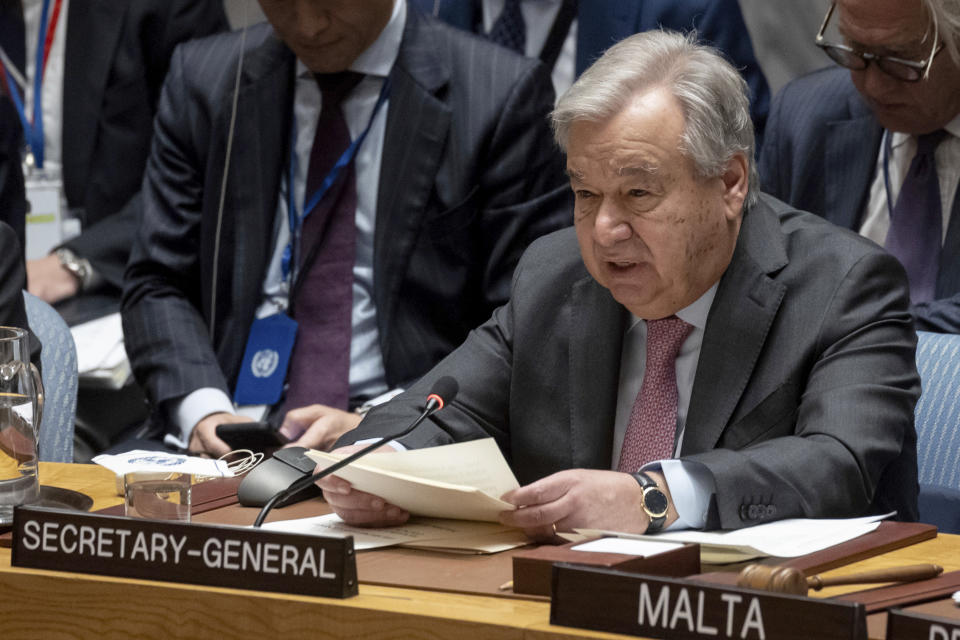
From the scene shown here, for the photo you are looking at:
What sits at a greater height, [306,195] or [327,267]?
[306,195]

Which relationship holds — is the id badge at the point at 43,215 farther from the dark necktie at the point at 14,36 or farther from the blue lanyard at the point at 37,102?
the dark necktie at the point at 14,36

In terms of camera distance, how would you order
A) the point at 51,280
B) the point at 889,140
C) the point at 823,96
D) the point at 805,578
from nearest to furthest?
1. the point at 805,578
2. the point at 889,140
3. the point at 823,96
4. the point at 51,280

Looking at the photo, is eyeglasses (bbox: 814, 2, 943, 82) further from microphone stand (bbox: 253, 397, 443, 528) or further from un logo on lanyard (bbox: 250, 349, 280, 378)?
microphone stand (bbox: 253, 397, 443, 528)

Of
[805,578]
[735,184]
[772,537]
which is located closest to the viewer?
[805,578]

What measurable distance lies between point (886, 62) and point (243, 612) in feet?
6.79

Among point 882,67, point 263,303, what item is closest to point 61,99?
point 263,303

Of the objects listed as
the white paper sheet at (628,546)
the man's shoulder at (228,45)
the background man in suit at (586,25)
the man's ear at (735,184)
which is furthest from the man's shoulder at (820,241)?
the man's shoulder at (228,45)

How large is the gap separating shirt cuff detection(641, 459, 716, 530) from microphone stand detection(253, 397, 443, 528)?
329 millimetres

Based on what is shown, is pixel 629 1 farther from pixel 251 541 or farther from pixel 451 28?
pixel 251 541

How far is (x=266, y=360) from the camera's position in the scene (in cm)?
323

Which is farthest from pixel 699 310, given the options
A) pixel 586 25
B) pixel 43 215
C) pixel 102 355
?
pixel 43 215

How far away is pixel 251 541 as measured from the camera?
1562 millimetres

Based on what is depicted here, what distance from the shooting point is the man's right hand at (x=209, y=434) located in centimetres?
304

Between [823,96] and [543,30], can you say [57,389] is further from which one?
[823,96]
